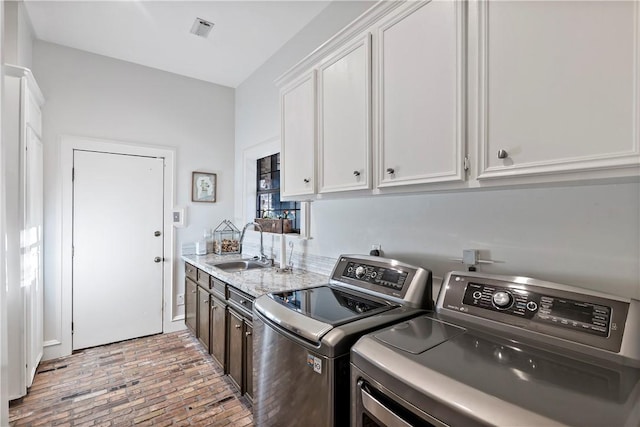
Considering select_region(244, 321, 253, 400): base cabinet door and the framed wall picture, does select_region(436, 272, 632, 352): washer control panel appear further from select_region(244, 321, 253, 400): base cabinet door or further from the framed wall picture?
the framed wall picture

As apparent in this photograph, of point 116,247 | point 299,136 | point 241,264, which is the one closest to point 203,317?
point 241,264

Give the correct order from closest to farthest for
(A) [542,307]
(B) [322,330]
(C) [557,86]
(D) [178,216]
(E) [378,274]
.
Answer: (C) [557,86]
(A) [542,307]
(B) [322,330]
(E) [378,274]
(D) [178,216]

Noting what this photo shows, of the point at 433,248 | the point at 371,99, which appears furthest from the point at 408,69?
the point at 433,248

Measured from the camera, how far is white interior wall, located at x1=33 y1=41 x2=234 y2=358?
288 centimetres

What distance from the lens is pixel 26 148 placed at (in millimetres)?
2266

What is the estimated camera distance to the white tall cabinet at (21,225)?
206 cm

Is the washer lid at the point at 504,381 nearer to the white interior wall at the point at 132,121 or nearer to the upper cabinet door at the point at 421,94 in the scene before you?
the upper cabinet door at the point at 421,94

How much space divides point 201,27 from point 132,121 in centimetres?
135

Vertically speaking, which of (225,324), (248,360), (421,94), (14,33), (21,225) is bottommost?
(248,360)

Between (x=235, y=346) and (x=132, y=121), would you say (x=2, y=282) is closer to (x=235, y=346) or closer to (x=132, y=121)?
(x=235, y=346)

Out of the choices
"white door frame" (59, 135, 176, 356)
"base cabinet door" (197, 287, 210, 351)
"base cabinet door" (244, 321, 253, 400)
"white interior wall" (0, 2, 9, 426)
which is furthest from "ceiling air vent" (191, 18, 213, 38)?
"base cabinet door" (244, 321, 253, 400)

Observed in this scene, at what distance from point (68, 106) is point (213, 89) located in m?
1.52

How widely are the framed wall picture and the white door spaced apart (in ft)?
1.20

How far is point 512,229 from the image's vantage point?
1.33 metres
